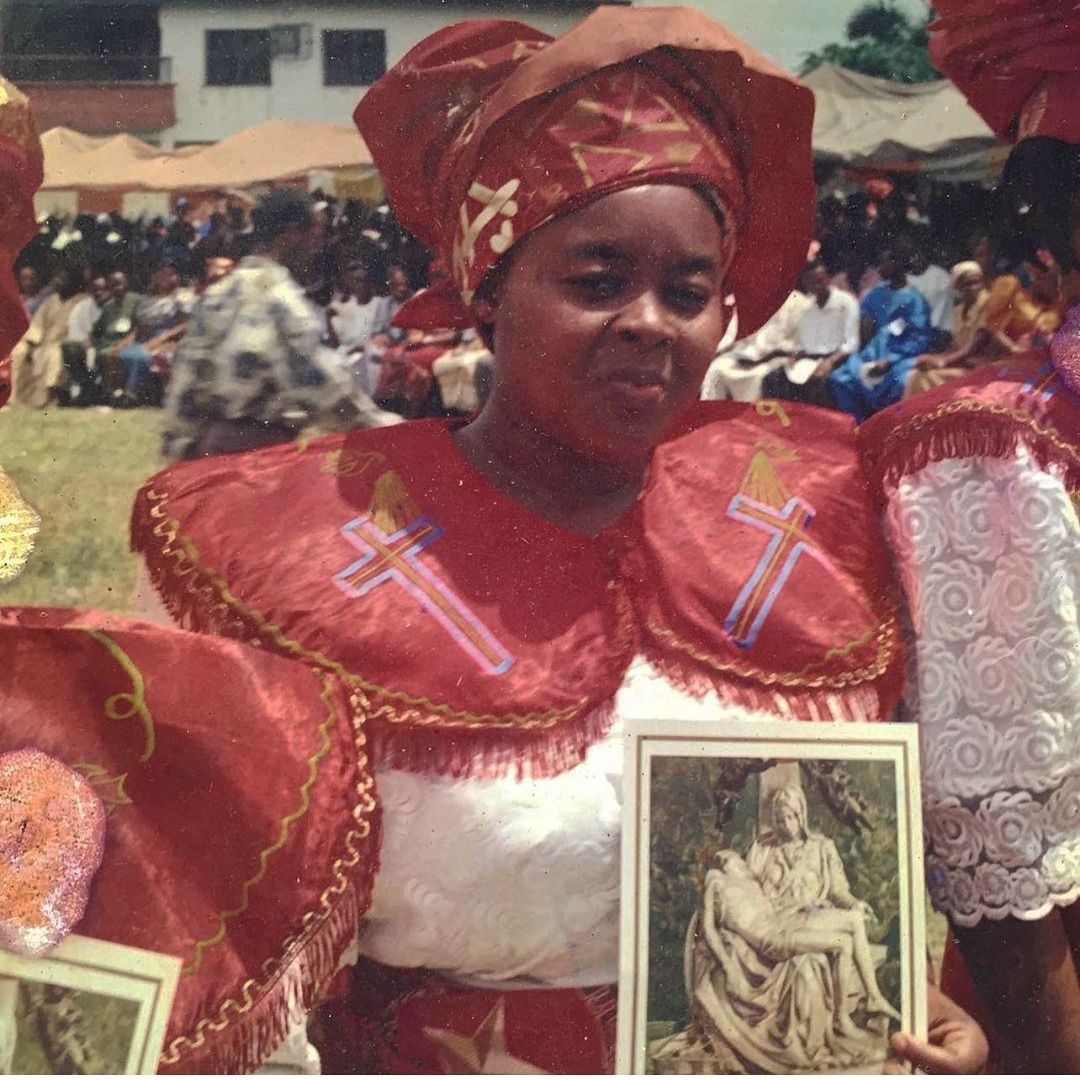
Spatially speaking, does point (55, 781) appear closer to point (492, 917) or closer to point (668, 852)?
point (492, 917)

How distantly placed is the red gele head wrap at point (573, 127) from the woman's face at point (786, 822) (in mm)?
729

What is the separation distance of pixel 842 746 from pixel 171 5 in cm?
132

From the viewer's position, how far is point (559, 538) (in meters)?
1.94

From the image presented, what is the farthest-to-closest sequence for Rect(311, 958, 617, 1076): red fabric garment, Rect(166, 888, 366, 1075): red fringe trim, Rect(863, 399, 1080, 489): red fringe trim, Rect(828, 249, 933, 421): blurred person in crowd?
1. Rect(828, 249, 933, 421): blurred person in crowd
2. Rect(863, 399, 1080, 489): red fringe trim
3. Rect(311, 958, 617, 1076): red fabric garment
4. Rect(166, 888, 366, 1075): red fringe trim

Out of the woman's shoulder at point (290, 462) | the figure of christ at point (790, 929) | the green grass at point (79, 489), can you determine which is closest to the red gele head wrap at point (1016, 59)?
the woman's shoulder at point (290, 462)

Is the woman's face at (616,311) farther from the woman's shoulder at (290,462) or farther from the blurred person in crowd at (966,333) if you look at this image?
the blurred person in crowd at (966,333)

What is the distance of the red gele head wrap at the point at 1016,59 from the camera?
1935 mm

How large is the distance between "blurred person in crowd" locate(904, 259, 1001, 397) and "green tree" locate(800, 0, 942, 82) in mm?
286

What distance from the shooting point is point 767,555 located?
1980 mm

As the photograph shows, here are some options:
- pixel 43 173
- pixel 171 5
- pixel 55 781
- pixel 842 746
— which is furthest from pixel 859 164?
pixel 55 781

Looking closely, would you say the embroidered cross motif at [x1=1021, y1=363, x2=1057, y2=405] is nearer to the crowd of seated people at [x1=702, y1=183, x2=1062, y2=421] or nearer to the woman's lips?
the crowd of seated people at [x1=702, y1=183, x2=1062, y2=421]

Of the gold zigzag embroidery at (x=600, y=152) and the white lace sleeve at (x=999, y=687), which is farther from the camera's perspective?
the white lace sleeve at (x=999, y=687)

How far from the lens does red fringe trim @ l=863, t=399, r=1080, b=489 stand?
197cm

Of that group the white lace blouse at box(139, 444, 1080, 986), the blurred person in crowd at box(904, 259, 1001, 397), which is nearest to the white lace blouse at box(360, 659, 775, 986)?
the white lace blouse at box(139, 444, 1080, 986)
